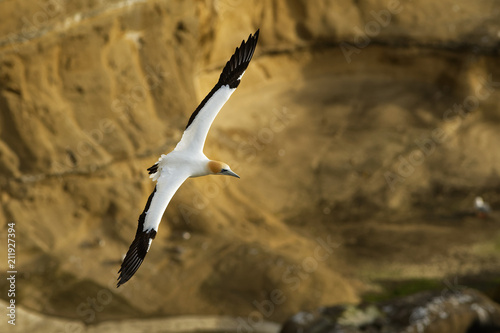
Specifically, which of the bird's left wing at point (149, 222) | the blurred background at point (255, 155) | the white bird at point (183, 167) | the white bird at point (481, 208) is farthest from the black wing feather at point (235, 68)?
the white bird at point (481, 208)

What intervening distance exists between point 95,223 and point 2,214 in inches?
76.3

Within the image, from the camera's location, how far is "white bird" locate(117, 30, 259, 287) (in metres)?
10.1

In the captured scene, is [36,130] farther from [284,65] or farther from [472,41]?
[472,41]

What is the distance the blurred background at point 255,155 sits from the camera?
16172 mm

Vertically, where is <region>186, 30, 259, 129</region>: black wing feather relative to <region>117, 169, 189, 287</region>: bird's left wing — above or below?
above

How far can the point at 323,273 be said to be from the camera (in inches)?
648

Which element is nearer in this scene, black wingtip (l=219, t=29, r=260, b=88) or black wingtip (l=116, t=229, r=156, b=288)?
black wingtip (l=116, t=229, r=156, b=288)

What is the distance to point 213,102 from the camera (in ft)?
35.9

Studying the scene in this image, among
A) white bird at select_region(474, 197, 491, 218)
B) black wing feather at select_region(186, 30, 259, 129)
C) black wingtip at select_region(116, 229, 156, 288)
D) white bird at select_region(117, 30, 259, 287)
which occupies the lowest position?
white bird at select_region(474, 197, 491, 218)

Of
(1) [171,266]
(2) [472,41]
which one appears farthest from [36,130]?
(2) [472,41]

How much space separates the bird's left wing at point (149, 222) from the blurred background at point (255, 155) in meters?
5.41

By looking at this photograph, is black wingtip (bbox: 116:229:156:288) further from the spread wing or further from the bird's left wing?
the spread wing

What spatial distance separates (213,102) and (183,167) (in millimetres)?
1038

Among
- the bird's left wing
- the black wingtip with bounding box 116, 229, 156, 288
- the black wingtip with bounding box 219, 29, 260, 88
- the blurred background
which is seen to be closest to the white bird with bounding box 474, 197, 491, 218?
the blurred background
